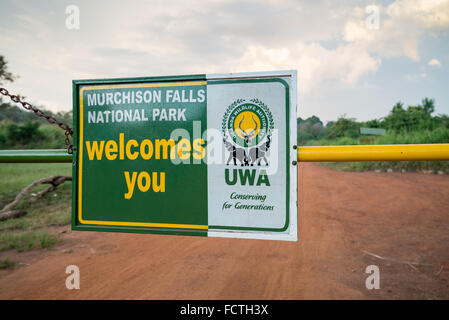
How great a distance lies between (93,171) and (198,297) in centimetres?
155

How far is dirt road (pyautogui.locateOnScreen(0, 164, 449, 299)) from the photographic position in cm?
291

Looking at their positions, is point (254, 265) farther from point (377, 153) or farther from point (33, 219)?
point (33, 219)

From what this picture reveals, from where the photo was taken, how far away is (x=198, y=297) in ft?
9.16

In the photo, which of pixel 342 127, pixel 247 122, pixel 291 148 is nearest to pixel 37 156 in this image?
pixel 247 122

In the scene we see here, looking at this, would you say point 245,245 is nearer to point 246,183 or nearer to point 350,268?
point 350,268

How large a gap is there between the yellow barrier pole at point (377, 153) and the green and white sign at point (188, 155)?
134 mm

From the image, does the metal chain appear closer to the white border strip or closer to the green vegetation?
the white border strip

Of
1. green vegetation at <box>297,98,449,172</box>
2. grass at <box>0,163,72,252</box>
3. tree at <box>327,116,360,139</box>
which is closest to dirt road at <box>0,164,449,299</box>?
grass at <box>0,163,72,252</box>

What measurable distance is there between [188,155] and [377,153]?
3.44 ft

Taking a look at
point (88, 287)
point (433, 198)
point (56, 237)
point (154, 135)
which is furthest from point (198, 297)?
point (433, 198)

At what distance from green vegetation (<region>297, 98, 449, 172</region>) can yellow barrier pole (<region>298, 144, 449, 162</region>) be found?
473 inches

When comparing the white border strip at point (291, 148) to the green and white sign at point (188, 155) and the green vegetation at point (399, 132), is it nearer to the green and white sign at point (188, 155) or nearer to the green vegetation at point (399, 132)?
the green and white sign at point (188, 155)

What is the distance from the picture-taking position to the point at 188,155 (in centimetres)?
181

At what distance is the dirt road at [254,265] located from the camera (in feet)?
9.53
